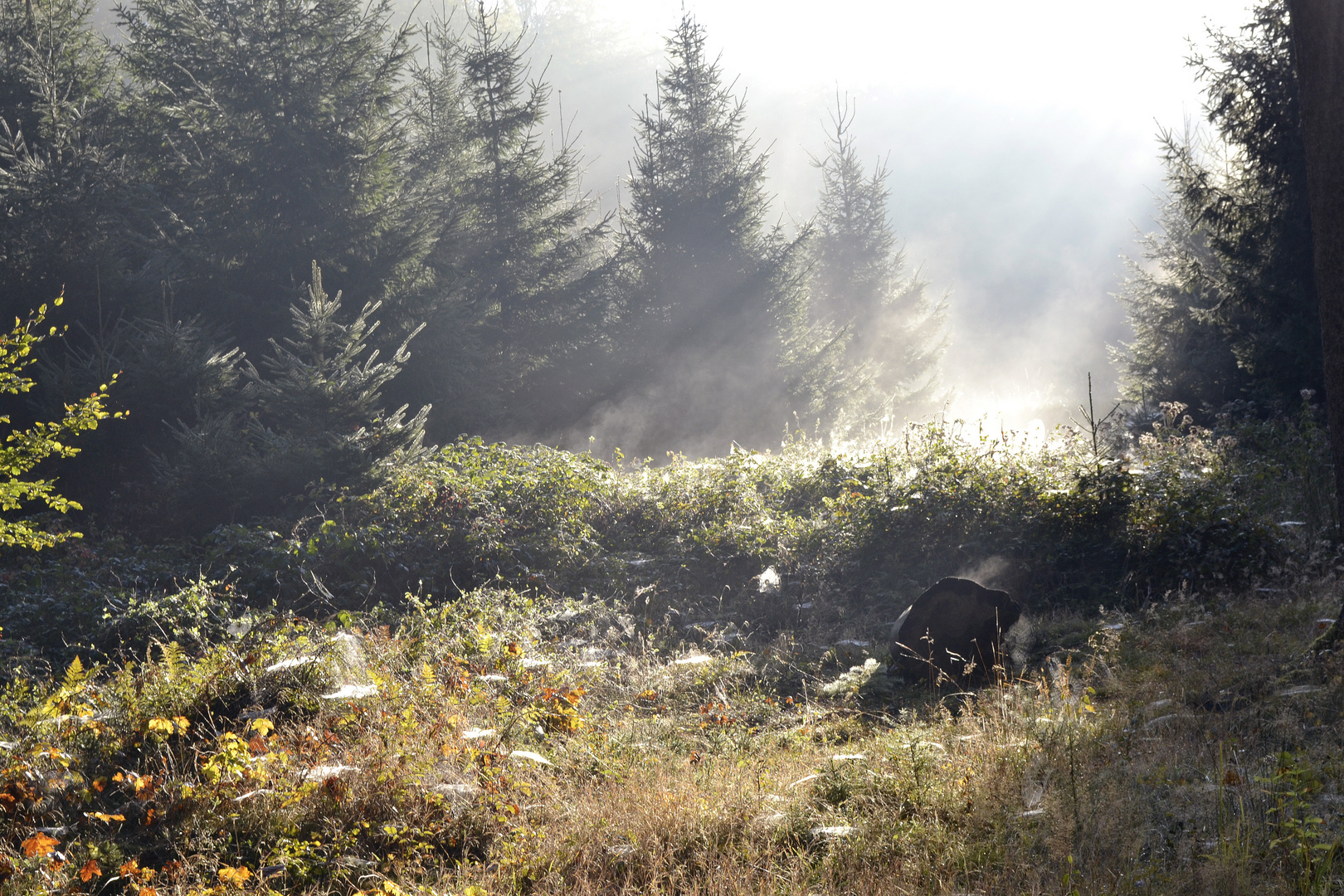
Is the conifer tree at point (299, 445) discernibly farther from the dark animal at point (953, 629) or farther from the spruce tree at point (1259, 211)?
the spruce tree at point (1259, 211)

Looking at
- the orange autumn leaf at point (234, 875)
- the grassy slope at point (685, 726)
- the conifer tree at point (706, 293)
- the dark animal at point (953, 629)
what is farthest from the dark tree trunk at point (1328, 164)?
the conifer tree at point (706, 293)

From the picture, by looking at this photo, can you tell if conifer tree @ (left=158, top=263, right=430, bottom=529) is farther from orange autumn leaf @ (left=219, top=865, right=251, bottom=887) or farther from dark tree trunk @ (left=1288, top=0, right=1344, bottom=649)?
dark tree trunk @ (left=1288, top=0, right=1344, bottom=649)

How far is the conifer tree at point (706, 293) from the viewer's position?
22094 mm

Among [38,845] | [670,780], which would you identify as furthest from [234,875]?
[670,780]

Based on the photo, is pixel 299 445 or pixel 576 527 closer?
pixel 576 527

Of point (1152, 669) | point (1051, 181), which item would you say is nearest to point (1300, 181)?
point (1152, 669)

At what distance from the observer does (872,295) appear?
29828mm

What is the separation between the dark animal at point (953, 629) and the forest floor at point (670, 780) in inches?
26.9

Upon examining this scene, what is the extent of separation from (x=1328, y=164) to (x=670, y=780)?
571cm

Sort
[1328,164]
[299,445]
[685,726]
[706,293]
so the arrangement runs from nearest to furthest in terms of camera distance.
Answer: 1. [1328,164]
2. [685,726]
3. [299,445]
4. [706,293]

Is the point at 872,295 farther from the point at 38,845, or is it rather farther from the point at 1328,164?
the point at 38,845

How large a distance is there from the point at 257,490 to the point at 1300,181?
51.7ft

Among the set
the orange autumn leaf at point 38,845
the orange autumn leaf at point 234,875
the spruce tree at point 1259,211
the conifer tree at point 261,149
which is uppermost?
the conifer tree at point 261,149

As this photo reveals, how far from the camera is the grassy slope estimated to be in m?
3.70
